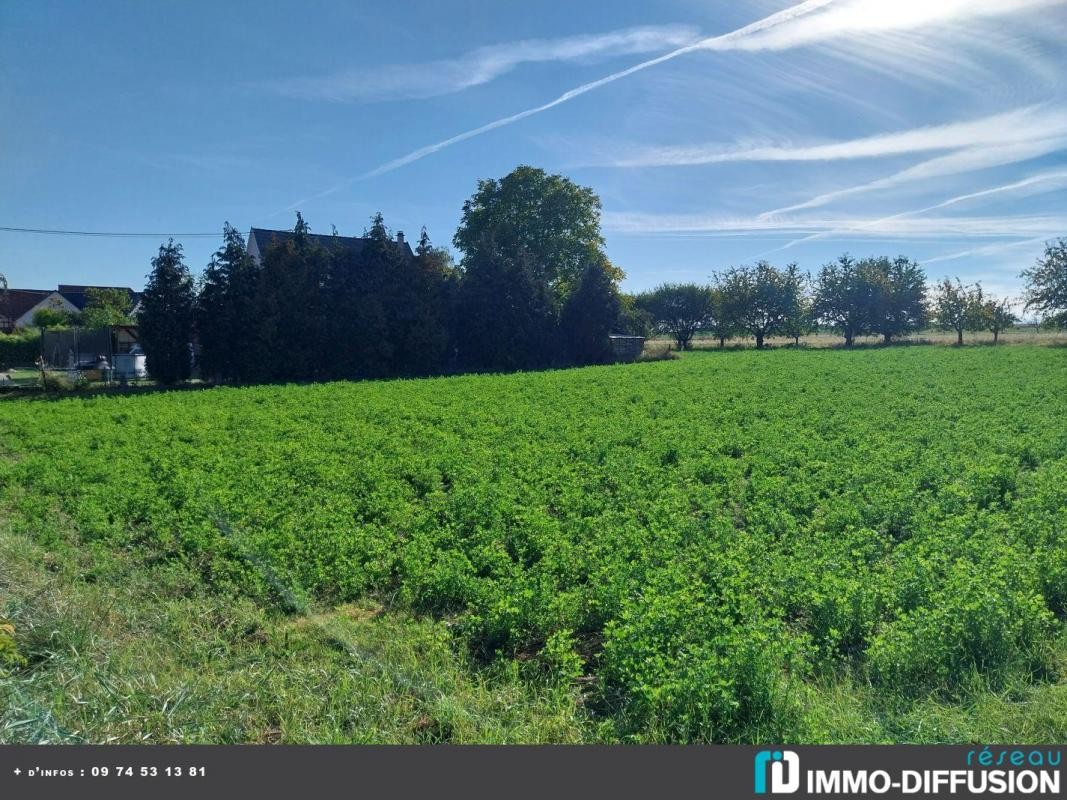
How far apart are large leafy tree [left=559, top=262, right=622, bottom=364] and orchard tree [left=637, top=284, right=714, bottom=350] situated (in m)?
31.4

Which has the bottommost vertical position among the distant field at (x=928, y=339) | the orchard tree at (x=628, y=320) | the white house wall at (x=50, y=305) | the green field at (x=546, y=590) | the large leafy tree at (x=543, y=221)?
the green field at (x=546, y=590)

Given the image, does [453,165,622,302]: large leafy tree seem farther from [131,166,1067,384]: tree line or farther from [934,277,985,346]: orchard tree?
[934,277,985,346]: orchard tree

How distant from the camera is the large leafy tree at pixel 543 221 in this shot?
1932 inches

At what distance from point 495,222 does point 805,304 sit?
3619cm

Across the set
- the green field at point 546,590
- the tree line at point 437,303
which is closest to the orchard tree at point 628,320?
the tree line at point 437,303

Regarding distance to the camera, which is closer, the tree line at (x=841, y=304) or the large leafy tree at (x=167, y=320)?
the large leafy tree at (x=167, y=320)

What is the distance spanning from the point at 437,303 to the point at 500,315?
435cm

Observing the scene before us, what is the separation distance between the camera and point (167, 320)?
30.8m

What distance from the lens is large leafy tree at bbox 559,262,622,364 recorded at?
4362 cm

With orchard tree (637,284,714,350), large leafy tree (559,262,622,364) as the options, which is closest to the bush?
large leafy tree (559,262,622,364)

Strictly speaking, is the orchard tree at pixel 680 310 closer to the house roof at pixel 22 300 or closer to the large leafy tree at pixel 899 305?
the large leafy tree at pixel 899 305

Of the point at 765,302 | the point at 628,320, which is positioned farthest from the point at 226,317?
the point at 765,302

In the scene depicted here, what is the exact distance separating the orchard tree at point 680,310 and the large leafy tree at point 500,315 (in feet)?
116

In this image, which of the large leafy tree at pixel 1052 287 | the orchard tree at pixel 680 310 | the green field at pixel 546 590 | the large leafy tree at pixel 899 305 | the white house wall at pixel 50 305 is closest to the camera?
the green field at pixel 546 590
